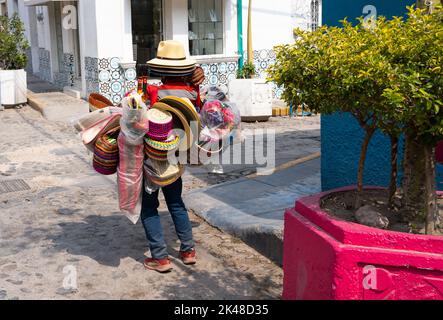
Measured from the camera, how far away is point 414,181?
10.1 feet

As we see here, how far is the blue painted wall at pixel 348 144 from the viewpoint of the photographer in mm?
4655

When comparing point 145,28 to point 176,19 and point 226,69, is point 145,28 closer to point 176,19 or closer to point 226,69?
point 176,19

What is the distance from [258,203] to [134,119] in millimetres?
2040

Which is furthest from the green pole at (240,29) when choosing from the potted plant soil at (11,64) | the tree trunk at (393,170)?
the tree trunk at (393,170)

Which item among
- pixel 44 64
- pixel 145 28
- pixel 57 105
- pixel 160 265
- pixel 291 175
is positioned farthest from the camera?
pixel 44 64

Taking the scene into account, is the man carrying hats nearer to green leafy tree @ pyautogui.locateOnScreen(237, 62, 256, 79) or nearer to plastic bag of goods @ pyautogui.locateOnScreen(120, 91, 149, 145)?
plastic bag of goods @ pyautogui.locateOnScreen(120, 91, 149, 145)

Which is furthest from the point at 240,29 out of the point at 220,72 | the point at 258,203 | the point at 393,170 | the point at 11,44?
the point at 393,170

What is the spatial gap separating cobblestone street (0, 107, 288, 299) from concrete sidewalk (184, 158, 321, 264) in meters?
0.11

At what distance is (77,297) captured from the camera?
374cm

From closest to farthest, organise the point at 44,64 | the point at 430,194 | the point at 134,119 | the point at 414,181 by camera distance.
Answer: the point at 430,194, the point at 414,181, the point at 134,119, the point at 44,64

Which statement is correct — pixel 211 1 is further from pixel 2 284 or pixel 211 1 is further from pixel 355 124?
pixel 2 284

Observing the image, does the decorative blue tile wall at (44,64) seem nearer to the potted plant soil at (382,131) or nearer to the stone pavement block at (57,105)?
the stone pavement block at (57,105)

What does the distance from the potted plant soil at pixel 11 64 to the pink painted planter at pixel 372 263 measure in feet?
36.0
